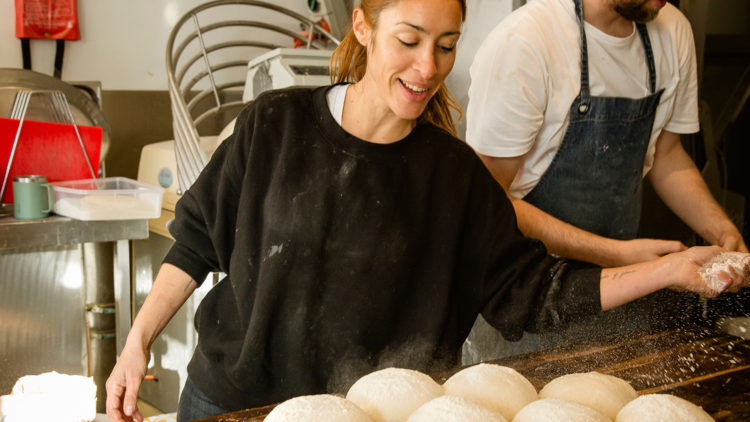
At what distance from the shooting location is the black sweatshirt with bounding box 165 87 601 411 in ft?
3.44

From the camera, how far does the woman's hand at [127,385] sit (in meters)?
1.02

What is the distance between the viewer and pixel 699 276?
3.36ft

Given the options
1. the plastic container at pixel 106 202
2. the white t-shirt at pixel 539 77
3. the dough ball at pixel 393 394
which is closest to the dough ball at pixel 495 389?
the dough ball at pixel 393 394

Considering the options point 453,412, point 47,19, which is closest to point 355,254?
point 453,412

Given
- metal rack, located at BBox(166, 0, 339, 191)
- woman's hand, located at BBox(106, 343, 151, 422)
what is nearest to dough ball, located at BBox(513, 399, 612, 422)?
woman's hand, located at BBox(106, 343, 151, 422)

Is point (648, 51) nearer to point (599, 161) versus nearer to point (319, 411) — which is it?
point (599, 161)

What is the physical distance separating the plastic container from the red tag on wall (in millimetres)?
776

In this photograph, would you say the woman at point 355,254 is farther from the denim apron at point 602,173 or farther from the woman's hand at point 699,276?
the denim apron at point 602,173

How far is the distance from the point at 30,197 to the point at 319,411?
1.56 m

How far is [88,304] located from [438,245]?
195 centimetres

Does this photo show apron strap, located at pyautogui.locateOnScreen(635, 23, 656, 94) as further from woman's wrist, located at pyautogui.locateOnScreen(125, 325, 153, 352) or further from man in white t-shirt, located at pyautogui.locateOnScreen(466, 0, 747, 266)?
woman's wrist, located at pyautogui.locateOnScreen(125, 325, 153, 352)

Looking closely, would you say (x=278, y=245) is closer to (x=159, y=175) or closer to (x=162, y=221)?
(x=162, y=221)

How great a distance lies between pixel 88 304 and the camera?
2.49 meters

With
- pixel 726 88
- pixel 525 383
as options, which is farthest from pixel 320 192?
pixel 726 88
